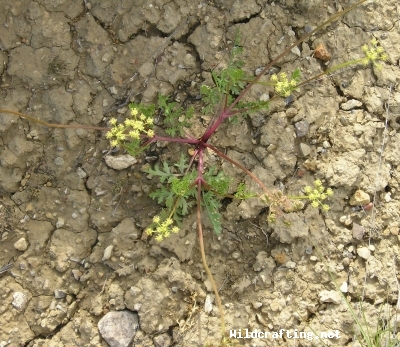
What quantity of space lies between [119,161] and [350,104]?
226cm

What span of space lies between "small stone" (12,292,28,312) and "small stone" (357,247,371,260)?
302 centimetres

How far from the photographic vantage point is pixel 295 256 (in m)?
4.11

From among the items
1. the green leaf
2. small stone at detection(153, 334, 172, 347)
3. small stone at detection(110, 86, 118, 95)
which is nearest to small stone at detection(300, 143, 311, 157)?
the green leaf

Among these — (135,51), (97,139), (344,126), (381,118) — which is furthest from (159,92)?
(381,118)

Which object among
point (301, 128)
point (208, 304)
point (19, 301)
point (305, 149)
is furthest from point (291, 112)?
point (19, 301)

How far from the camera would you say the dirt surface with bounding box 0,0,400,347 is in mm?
4008

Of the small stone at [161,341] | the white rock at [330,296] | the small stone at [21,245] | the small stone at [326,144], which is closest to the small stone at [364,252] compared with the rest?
the white rock at [330,296]

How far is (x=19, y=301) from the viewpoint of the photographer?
3.98 meters

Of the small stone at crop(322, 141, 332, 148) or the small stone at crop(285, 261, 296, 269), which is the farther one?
the small stone at crop(322, 141, 332, 148)

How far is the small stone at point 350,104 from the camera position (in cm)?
429

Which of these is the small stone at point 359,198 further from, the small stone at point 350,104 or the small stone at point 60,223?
the small stone at point 60,223

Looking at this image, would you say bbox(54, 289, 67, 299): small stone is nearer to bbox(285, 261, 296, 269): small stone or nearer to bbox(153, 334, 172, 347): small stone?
bbox(153, 334, 172, 347): small stone

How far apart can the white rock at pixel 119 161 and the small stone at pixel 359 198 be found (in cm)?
208

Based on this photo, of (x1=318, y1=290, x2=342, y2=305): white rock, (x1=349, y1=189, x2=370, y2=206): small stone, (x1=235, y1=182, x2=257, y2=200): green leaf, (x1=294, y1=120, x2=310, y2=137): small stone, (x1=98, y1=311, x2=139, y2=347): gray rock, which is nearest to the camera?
(x1=235, y1=182, x2=257, y2=200): green leaf
